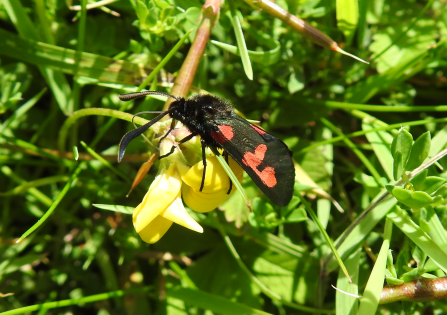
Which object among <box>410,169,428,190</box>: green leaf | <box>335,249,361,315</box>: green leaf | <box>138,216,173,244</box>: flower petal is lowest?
<box>335,249,361,315</box>: green leaf

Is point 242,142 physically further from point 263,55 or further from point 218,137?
point 263,55

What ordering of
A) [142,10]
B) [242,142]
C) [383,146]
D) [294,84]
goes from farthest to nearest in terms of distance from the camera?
[294,84] → [383,146] → [142,10] → [242,142]

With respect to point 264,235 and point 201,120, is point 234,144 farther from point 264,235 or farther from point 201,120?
point 264,235

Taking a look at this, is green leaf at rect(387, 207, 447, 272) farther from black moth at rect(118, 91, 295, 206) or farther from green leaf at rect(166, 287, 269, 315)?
green leaf at rect(166, 287, 269, 315)

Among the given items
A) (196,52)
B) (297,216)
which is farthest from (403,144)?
(196,52)

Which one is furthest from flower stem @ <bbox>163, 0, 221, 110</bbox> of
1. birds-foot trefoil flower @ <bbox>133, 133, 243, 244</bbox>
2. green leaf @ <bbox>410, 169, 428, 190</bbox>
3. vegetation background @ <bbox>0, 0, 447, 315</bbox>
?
green leaf @ <bbox>410, 169, 428, 190</bbox>

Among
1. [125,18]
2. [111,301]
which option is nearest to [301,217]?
[111,301]
